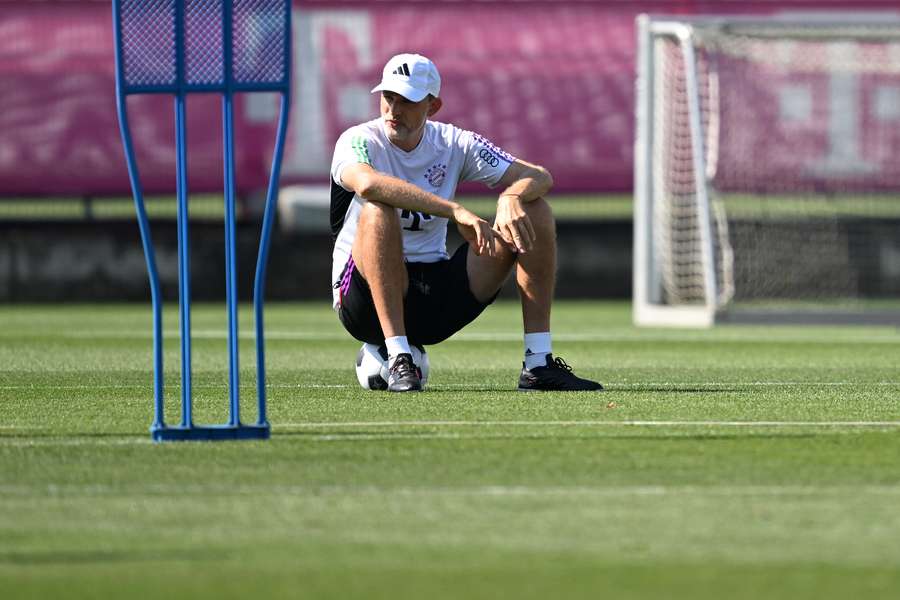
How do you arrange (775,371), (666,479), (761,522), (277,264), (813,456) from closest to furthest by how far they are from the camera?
(761,522) < (666,479) < (813,456) < (775,371) < (277,264)

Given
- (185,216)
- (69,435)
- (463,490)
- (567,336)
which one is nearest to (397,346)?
(69,435)

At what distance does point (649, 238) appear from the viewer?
45.7ft

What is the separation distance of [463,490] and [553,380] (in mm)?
2630

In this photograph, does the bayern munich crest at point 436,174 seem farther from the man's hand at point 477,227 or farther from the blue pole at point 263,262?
the blue pole at point 263,262

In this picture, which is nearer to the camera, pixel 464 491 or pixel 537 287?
pixel 464 491

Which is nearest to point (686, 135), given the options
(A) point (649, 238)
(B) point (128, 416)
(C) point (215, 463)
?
(A) point (649, 238)

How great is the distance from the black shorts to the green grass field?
0.26 meters

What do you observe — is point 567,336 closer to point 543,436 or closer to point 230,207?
point 543,436

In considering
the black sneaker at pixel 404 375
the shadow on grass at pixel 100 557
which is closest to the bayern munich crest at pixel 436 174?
the black sneaker at pixel 404 375

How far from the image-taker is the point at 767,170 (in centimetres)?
1562

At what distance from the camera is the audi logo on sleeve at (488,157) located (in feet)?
24.2

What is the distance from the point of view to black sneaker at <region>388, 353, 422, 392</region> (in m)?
7.05

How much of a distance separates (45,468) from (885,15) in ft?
35.1

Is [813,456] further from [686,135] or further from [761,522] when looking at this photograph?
[686,135]
